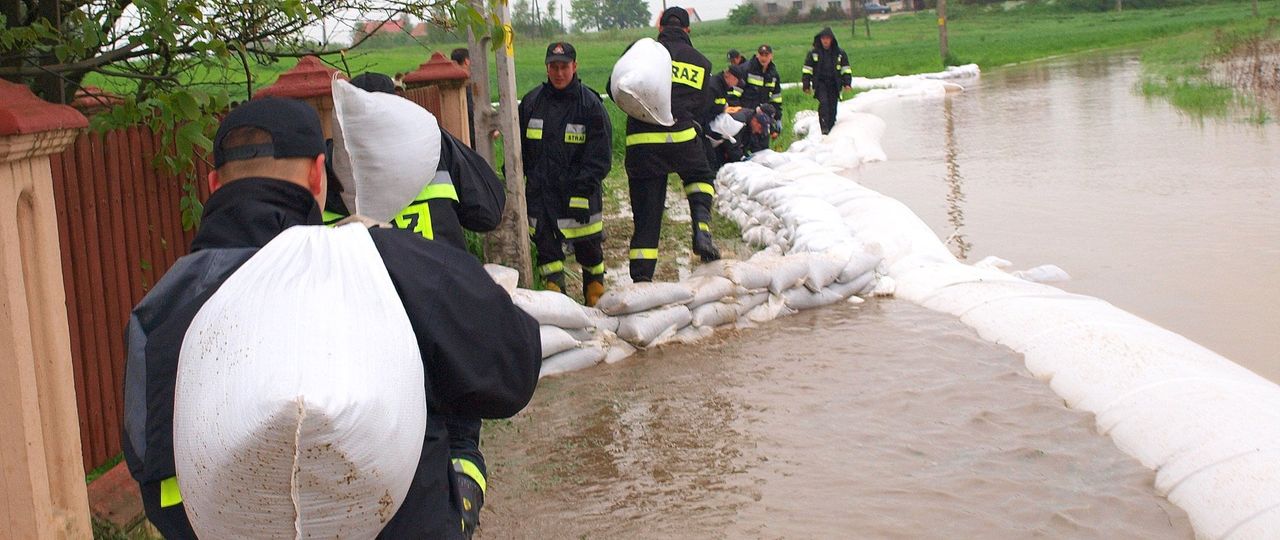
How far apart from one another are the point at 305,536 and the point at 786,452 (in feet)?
9.42

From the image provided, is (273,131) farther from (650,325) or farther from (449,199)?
(650,325)

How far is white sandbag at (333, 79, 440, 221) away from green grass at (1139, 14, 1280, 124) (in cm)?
1349

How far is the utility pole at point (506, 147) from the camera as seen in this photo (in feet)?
20.9

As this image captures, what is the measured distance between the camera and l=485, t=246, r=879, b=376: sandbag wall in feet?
18.3

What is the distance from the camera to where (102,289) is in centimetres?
403

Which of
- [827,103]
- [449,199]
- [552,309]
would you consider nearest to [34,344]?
[449,199]

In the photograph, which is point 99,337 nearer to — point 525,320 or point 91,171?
point 91,171

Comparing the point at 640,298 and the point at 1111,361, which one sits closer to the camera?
the point at 1111,361

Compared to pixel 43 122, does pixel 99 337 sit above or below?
below

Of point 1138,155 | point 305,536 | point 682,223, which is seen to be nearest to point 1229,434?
point 305,536

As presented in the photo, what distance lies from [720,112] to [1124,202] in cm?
330

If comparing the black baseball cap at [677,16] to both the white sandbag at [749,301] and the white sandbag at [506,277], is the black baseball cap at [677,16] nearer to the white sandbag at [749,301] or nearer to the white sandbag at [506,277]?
the white sandbag at [749,301]

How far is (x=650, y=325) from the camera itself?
591 centimetres

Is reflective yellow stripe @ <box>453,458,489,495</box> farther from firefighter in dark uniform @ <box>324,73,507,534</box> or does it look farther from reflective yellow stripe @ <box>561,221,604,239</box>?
reflective yellow stripe @ <box>561,221,604,239</box>
